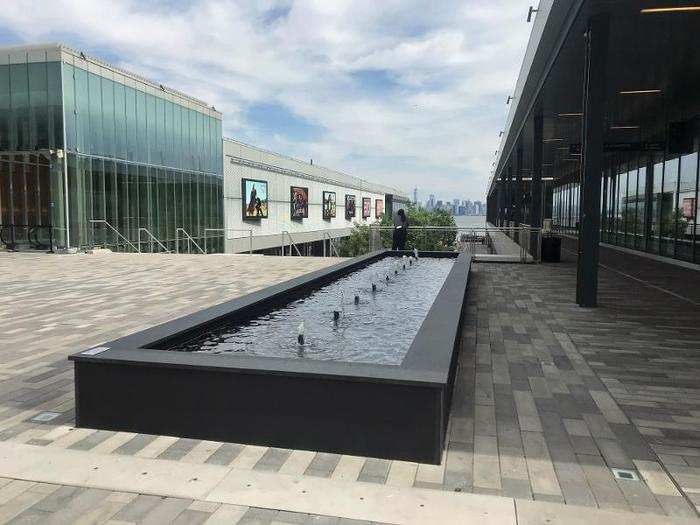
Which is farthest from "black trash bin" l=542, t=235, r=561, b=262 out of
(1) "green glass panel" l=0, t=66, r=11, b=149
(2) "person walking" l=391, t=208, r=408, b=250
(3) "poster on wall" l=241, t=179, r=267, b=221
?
(3) "poster on wall" l=241, t=179, r=267, b=221

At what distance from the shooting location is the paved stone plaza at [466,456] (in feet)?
11.1

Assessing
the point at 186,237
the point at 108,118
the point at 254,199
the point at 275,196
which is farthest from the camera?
the point at 275,196

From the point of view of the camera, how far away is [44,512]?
3350 mm

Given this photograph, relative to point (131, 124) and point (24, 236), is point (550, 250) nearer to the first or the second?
point (131, 124)

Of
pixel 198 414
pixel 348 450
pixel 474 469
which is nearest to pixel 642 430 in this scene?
pixel 474 469

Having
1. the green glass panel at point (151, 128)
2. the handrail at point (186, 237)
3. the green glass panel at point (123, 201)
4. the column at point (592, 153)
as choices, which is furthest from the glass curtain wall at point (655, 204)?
the green glass panel at point (123, 201)

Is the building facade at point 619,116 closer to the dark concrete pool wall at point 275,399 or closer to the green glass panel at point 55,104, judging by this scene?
the dark concrete pool wall at point 275,399

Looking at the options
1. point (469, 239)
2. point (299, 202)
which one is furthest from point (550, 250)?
point (299, 202)

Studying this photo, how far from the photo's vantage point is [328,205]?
186 feet

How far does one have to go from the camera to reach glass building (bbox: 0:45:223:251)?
933 inches

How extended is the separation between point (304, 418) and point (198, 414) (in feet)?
2.79

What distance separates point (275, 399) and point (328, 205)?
53.0m

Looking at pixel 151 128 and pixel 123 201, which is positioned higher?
pixel 151 128

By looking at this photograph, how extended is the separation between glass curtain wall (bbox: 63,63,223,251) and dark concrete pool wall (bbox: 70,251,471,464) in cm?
2221
